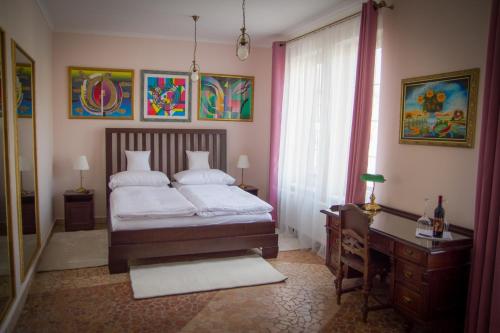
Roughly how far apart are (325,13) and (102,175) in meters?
3.80

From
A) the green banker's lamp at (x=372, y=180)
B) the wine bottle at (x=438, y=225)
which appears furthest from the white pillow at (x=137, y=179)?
the wine bottle at (x=438, y=225)

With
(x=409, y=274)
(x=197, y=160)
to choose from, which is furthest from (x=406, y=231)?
(x=197, y=160)

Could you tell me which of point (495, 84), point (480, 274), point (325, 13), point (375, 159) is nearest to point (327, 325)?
point (480, 274)

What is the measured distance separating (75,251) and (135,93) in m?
2.46

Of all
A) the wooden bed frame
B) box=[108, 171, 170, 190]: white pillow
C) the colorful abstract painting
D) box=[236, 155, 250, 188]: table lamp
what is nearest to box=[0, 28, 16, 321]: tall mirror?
the colorful abstract painting

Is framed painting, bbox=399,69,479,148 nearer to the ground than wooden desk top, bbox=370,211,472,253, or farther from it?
farther from it

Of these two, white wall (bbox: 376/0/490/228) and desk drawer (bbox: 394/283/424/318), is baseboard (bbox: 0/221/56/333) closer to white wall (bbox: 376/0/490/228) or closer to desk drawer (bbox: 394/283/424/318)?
desk drawer (bbox: 394/283/424/318)

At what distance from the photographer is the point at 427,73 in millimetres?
3311

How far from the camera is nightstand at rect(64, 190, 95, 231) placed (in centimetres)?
520

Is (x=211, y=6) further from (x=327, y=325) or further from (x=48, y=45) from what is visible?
(x=327, y=325)

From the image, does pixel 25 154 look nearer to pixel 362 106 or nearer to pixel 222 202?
pixel 222 202

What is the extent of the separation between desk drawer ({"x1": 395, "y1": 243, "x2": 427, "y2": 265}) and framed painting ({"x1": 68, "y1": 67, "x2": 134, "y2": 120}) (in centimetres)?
430

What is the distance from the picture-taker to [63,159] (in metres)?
5.57

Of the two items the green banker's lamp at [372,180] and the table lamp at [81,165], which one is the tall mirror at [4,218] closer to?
the table lamp at [81,165]
